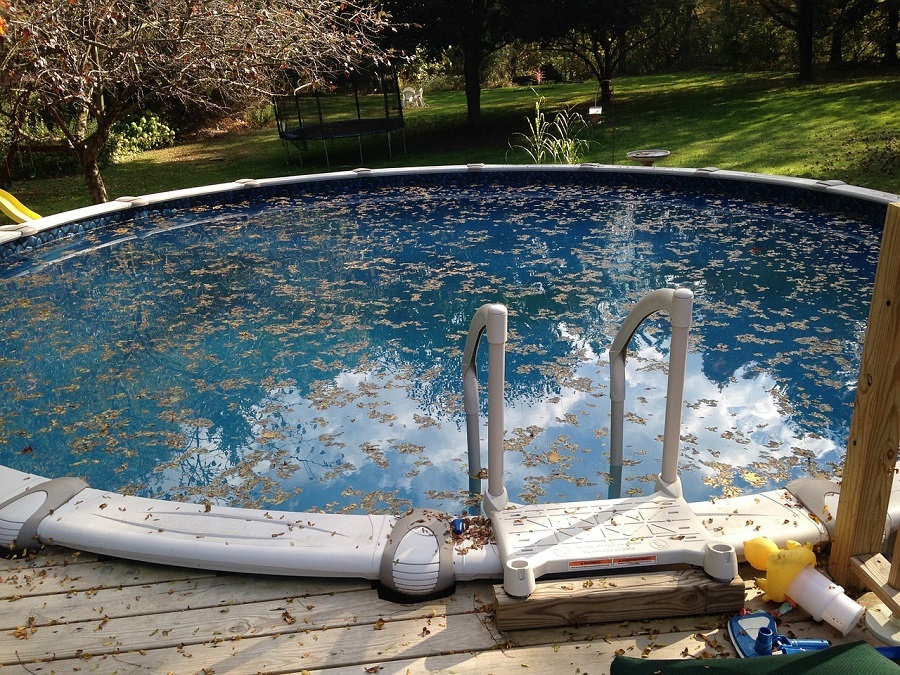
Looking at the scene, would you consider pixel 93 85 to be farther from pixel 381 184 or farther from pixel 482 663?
pixel 482 663

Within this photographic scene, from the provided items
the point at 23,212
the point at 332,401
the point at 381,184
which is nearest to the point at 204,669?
the point at 332,401

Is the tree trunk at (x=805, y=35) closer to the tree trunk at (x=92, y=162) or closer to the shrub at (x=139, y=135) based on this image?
the tree trunk at (x=92, y=162)

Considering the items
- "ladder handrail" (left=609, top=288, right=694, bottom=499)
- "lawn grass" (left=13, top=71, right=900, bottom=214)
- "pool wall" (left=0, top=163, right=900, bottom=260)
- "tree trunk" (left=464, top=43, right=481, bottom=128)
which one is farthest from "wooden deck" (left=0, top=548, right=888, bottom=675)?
"tree trunk" (left=464, top=43, right=481, bottom=128)

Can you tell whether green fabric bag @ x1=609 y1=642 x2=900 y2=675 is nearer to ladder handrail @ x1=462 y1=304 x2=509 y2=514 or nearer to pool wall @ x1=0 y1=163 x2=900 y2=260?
ladder handrail @ x1=462 y1=304 x2=509 y2=514

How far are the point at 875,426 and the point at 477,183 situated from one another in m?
8.42

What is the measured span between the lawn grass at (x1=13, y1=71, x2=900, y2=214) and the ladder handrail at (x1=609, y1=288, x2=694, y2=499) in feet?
21.5

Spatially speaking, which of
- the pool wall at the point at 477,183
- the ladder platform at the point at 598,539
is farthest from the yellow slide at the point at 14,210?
the ladder platform at the point at 598,539

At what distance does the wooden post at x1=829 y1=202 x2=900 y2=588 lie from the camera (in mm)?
1979

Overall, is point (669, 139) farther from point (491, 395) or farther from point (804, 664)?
point (804, 664)

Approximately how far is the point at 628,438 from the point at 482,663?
2099 millimetres

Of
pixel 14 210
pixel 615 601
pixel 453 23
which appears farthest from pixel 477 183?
pixel 615 601

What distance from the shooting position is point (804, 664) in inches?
69.6

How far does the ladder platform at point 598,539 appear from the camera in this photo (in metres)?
2.32

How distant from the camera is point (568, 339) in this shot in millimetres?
5344
